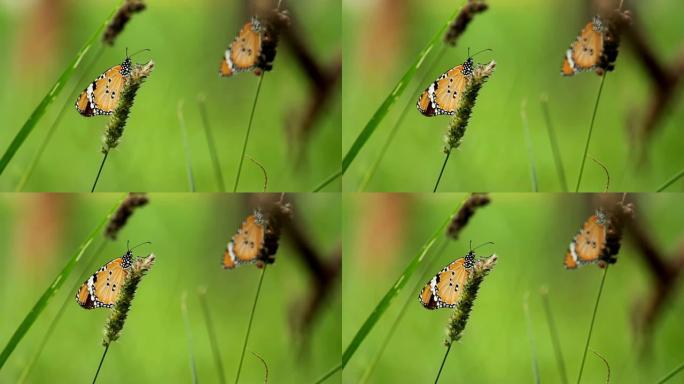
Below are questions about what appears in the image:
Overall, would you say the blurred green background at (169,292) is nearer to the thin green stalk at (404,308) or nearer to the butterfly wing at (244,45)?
the thin green stalk at (404,308)

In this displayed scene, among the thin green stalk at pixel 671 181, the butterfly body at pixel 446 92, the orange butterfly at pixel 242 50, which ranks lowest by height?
the thin green stalk at pixel 671 181

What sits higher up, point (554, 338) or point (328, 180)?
point (328, 180)

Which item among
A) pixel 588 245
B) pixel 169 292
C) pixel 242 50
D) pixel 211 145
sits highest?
pixel 242 50

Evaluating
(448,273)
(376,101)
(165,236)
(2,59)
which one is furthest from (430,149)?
(2,59)

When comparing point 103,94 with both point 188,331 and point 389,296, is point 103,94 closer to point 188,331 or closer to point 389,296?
point 188,331

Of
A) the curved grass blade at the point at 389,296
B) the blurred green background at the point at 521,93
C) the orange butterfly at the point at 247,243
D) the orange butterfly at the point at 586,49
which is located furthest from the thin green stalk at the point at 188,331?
the orange butterfly at the point at 586,49

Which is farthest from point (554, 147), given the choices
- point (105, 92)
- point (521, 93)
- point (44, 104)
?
point (44, 104)
